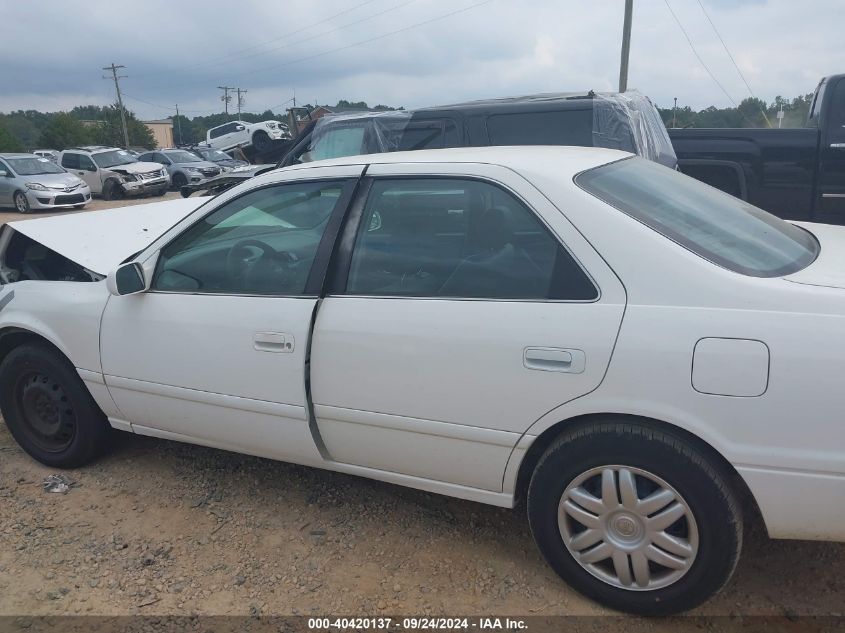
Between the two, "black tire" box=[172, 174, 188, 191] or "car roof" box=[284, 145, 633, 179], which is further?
"black tire" box=[172, 174, 188, 191]

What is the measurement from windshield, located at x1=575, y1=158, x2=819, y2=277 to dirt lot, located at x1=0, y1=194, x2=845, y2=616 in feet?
3.90

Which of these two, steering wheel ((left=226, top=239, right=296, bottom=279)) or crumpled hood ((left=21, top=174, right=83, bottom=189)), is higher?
crumpled hood ((left=21, top=174, right=83, bottom=189))

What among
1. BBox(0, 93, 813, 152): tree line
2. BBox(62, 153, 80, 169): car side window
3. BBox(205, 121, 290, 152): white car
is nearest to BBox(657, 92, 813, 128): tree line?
BBox(0, 93, 813, 152): tree line

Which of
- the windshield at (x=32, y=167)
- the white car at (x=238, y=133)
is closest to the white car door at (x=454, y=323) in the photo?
the windshield at (x=32, y=167)

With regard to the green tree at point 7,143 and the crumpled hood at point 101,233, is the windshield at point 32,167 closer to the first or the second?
the crumpled hood at point 101,233

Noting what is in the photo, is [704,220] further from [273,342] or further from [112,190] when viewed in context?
[112,190]

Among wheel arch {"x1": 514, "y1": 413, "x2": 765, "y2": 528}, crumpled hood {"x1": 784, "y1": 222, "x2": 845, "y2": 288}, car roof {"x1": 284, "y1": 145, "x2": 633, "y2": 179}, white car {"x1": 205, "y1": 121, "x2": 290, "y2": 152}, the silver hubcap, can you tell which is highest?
white car {"x1": 205, "y1": 121, "x2": 290, "y2": 152}

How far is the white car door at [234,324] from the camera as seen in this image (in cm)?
287

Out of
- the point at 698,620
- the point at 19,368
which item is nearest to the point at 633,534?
the point at 698,620

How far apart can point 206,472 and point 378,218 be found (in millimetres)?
1755

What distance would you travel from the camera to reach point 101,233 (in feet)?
13.5

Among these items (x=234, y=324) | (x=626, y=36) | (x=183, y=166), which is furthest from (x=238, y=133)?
(x=234, y=324)

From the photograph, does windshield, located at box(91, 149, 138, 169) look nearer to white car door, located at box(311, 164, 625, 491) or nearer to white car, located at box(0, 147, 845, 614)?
white car, located at box(0, 147, 845, 614)

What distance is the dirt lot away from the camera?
2.60 metres
